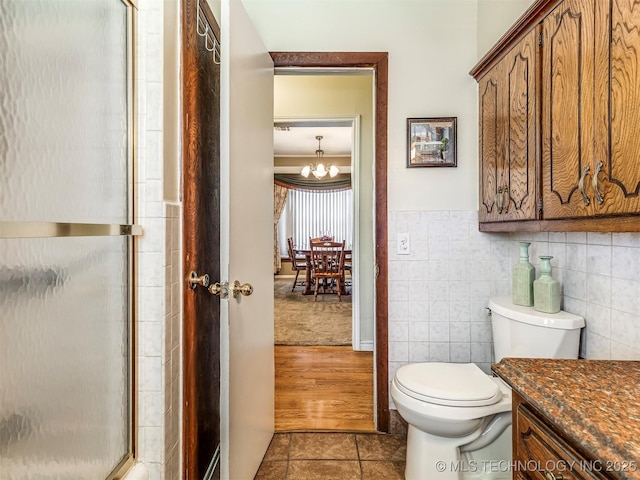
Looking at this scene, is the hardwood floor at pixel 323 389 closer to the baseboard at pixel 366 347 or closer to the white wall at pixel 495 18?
the baseboard at pixel 366 347

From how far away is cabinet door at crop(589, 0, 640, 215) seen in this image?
34.3 inches

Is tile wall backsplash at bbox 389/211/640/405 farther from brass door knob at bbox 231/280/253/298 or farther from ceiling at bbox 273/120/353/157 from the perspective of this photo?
ceiling at bbox 273/120/353/157

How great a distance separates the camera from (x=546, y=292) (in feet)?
4.74

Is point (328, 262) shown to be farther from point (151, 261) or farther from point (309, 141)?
point (151, 261)

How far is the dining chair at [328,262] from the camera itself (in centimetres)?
530

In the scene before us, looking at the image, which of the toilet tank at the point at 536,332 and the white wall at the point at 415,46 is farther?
the white wall at the point at 415,46

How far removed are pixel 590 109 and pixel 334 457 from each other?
5.80ft

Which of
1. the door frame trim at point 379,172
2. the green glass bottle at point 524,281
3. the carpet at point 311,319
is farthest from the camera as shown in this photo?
the carpet at point 311,319

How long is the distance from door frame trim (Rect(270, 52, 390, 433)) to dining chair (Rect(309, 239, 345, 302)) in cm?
331

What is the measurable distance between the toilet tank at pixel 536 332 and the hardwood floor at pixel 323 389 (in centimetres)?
93

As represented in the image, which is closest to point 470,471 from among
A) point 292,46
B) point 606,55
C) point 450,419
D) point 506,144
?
point 450,419

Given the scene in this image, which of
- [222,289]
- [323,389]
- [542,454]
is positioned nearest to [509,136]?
[542,454]

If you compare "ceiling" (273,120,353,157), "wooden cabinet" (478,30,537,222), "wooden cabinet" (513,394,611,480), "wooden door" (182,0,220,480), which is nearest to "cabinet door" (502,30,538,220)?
"wooden cabinet" (478,30,537,222)

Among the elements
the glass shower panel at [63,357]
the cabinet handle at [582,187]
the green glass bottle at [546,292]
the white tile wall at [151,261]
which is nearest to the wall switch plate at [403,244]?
the green glass bottle at [546,292]
